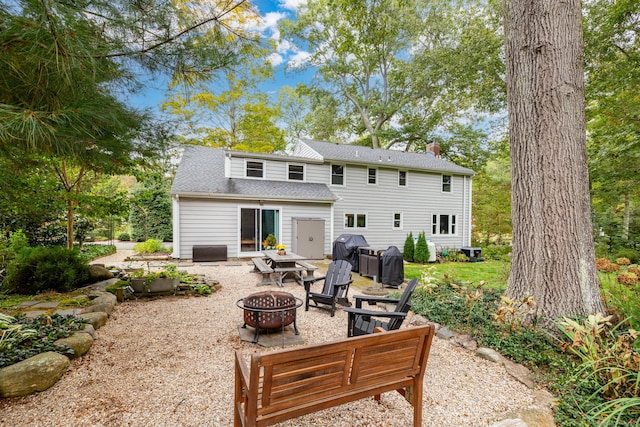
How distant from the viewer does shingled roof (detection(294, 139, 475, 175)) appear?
13847mm

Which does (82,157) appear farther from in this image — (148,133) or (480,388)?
(480,388)

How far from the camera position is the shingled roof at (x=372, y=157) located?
13847 millimetres

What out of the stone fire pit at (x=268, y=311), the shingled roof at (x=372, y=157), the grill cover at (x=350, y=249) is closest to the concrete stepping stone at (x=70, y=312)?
the stone fire pit at (x=268, y=311)

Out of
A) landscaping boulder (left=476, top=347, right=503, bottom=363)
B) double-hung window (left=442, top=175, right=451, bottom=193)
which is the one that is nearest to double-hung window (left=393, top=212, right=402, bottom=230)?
double-hung window (left=442, top=175, right=451, bottom=193)

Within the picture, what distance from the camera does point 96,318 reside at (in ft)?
13.1

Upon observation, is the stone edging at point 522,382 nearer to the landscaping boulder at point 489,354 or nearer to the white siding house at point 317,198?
the landscaping boulder at point 489,354

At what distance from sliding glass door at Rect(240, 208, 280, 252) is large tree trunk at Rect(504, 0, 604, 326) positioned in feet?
30.5

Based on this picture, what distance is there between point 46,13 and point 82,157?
1.32 m

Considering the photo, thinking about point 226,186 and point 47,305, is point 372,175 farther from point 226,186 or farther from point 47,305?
point 47,305

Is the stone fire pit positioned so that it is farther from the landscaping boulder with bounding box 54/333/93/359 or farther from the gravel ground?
the landscaping boulder with bounding box 54/333/93/359

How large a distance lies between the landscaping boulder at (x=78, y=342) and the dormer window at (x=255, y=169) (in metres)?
9.38

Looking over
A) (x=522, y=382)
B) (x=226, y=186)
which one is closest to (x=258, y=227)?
(x=226, y=186)

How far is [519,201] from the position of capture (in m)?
3.81

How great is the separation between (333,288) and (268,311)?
1784 mm
